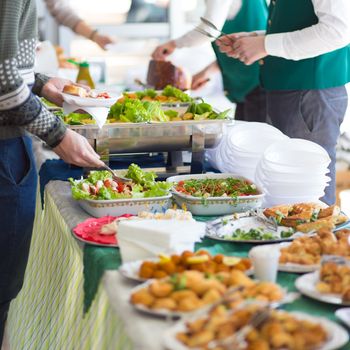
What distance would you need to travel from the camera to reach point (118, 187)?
200 cm

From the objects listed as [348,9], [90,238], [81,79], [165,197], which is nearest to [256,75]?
[81,79]

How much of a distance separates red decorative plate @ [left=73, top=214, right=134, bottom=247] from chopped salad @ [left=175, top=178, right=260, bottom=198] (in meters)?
0.24

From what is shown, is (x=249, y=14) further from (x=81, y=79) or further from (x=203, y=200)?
(x=203, y=200)

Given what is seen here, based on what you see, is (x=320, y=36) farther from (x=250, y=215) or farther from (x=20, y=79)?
(x=20, y=79)

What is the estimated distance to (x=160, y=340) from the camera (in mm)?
1144

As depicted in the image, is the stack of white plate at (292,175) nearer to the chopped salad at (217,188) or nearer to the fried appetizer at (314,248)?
the chopped salad at (217,188)

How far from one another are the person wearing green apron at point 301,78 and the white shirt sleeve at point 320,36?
0.03m

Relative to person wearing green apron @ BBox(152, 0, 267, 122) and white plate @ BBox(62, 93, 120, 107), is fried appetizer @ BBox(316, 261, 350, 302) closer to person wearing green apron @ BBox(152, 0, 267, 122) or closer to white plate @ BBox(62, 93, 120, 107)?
white plate @ BBox(62, 93, 120, 107)

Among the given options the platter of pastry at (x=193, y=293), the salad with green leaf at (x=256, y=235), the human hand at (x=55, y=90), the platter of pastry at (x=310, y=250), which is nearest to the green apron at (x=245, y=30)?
the human hand at (x=55, y=90)

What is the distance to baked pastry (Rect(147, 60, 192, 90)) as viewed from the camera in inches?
132

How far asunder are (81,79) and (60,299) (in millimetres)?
2090

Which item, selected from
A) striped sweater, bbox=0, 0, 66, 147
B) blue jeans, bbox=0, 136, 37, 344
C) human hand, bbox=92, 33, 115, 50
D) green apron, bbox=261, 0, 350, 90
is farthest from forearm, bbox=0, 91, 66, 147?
human hand, bbox=92, 33, 115, 50

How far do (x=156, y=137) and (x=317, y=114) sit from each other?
2.38 feet

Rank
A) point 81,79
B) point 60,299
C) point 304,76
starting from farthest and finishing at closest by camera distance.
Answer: point 81,79 < point 304,76 < point 60,299
